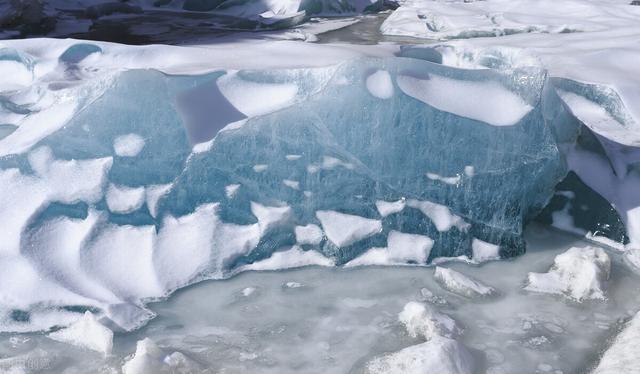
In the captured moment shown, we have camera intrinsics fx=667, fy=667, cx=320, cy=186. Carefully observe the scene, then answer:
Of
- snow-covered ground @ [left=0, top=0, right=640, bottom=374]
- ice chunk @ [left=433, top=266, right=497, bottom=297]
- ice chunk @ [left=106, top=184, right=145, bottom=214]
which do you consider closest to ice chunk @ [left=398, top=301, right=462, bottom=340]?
snow-covered ground @ [left=0, top=0, right=640, bottom=374]

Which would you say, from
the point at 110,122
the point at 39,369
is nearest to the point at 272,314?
the point at 39,369

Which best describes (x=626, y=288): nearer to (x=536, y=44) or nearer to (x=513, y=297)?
(x=513, y=297)

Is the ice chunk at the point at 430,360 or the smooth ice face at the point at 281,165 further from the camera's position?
the smooth ice face at the point at 281,165

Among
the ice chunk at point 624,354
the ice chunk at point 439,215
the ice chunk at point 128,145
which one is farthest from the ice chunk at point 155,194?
the ice chunk at point 624,354

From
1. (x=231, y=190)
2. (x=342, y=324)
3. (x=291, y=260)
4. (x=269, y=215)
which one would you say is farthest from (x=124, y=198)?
(x=342, y=324)

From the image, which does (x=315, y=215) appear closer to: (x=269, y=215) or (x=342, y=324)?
(x=269, y=215)

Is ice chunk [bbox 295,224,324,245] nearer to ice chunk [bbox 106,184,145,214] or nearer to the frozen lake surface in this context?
the frozen lake surface

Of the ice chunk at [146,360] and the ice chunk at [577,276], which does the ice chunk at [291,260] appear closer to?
the ice chunk at [146,360]
